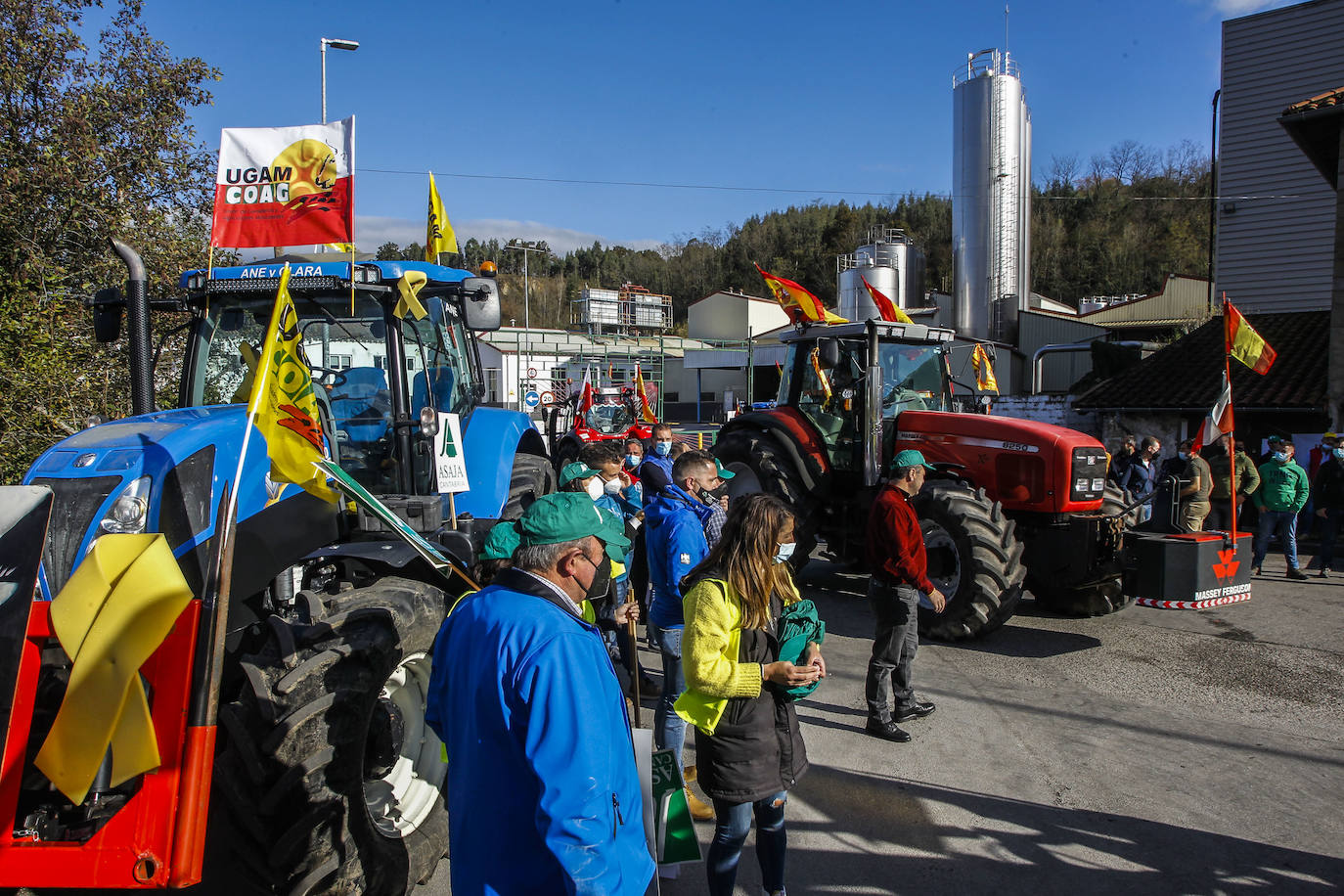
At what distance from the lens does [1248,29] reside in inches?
650

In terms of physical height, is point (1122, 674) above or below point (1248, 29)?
below

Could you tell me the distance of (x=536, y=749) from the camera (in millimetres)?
1666

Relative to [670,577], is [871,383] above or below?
above

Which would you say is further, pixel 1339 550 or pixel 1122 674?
pixel 1339 550

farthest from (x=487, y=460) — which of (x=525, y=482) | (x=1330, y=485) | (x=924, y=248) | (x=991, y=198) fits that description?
(x=924, y=248)

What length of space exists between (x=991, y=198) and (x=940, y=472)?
2242 centimetres

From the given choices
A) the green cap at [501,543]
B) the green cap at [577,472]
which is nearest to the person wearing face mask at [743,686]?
the green cap at [501,543]

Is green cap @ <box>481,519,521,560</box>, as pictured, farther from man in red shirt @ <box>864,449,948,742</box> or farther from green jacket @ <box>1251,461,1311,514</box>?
green jacket @ <box>1251,461,1311,514</box>

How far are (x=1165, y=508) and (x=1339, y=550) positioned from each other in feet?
20.9

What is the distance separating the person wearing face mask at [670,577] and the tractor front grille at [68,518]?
2207 mm

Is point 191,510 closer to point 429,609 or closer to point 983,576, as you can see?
point 429,609

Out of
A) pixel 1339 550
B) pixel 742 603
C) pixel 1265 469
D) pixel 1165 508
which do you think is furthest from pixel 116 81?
pixel 1339 550

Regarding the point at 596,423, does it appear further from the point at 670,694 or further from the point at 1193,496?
the point at 670,694

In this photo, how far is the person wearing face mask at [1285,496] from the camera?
8.68 m
